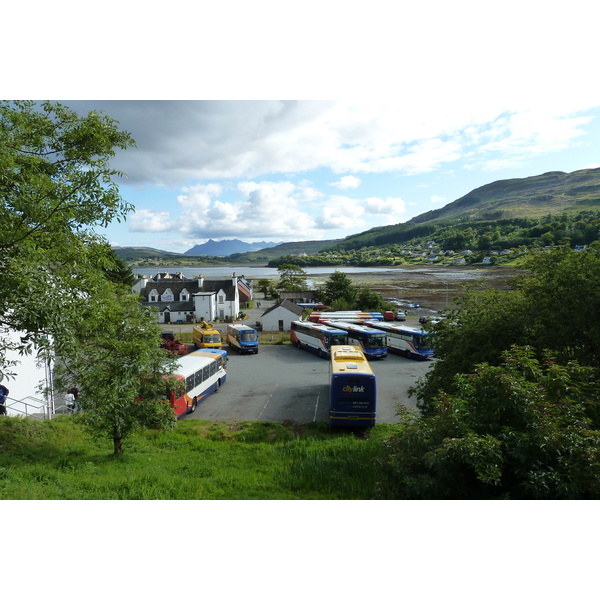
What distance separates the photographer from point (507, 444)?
553cm

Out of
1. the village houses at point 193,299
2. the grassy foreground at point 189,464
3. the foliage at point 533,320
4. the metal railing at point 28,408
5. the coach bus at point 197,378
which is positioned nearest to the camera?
the grassy foreground at point 189,464

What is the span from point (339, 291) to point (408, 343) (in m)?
30.1

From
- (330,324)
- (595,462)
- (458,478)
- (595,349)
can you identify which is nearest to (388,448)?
(458,478)

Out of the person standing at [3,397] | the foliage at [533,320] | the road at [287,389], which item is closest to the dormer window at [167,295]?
the road at [287,389]

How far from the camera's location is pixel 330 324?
1475 inches

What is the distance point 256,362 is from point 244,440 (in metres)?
15.7

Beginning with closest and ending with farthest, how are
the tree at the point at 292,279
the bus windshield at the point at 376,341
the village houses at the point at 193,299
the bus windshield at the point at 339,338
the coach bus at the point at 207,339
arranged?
the bus windshield at the point at 376,341, the bus windshield at the point at 339,338, the coach bus at the point at 207,339, the village houses at the point at 193,299, the tree at the point at 292,279

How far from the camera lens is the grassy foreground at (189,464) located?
8.05 m

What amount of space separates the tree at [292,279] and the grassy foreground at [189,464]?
59235 mm

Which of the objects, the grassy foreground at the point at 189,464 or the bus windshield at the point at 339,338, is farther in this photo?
the bus windshield at the point at 339,338

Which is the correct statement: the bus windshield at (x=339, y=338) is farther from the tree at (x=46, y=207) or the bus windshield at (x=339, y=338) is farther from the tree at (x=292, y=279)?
the tree at (x=292, y=279)

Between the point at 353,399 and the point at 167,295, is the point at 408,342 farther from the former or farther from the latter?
the point at 167,295

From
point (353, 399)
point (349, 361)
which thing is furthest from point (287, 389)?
point (353, 399)

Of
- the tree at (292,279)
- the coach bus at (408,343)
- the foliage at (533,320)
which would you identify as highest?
the tree at (292,279)
